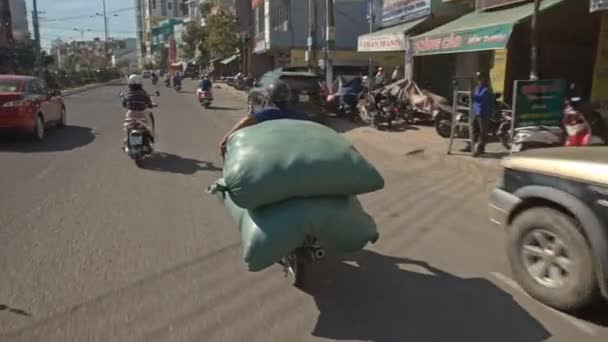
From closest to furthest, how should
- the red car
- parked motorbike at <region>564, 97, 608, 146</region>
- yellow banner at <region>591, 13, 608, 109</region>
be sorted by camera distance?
1. parked motorbike at <region>564, 97, 608, 146</region>
2. the red car
3. yellow banner at <region>591, 13, 608, 109</region>

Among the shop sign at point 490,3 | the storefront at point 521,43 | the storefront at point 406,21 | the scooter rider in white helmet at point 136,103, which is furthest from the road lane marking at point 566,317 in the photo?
the storefront at point 406,21

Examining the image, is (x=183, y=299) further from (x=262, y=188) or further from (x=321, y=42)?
(x=321, y=42)

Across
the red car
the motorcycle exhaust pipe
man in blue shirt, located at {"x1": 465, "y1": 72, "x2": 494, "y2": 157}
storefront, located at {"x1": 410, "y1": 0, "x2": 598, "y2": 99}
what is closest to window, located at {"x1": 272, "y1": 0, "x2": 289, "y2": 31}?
storefront, located at {"x1": 410, "y1": 0, "x2": 598, "y2": 99}

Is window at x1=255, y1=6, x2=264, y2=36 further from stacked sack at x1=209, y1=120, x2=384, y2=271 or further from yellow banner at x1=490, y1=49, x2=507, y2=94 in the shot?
stacked sack at x1=209, y1=120, x2=384, y2=271

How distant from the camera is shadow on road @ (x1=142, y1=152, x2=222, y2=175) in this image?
936 cm

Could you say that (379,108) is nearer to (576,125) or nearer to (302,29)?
(576,125)

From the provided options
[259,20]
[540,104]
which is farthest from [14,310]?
[259,20]

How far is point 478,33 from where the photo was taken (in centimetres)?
1241

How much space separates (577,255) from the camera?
3801mm

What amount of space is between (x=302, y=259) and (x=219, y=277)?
0.88 metres

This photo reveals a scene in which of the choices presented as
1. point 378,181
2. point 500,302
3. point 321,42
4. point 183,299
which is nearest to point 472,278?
point 500,302

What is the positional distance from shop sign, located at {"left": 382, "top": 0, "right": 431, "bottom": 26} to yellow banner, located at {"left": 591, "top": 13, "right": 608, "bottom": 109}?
648 centimetres

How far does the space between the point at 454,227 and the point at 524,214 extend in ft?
6.15

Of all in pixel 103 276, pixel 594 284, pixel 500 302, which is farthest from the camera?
pixel 103 276
